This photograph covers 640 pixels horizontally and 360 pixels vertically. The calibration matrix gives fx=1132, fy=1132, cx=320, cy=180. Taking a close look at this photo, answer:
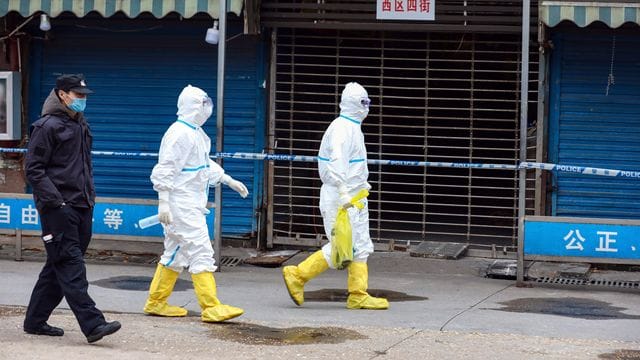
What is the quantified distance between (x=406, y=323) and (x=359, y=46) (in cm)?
492

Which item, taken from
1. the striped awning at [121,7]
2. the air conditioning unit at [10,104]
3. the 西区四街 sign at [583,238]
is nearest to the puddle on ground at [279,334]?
the 西区四街 sign at [583,238]

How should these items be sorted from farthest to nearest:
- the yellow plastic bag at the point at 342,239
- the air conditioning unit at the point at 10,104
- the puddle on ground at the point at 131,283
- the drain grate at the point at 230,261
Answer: the air conditioning unit at the point at 10,104
the drain grate at the point at 230,261
the puddle on ground at the point at 131,283
the yellow plastic bag at the point at 342,239

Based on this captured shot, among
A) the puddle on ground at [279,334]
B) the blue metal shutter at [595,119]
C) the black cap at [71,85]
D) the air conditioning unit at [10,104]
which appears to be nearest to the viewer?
the black cap at [71,85]

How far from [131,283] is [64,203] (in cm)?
312

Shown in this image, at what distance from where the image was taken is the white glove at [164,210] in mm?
8617

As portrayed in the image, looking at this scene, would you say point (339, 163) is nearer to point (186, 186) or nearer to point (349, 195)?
point (349, 195)

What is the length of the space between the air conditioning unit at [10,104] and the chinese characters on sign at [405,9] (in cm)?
437

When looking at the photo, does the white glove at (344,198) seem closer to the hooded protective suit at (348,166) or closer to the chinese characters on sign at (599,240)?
the hooded protective suit at (348,166)

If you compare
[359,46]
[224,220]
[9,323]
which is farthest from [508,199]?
[9,323]

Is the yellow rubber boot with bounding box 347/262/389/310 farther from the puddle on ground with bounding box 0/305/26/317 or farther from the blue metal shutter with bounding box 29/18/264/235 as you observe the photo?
the blue metal shutter with bounding box 29/18/264/235

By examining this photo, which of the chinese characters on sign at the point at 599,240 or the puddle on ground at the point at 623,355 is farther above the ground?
the chinese characters on sign at the point at 599,240

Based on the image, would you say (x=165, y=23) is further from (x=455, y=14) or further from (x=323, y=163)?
(x=323, y=163)

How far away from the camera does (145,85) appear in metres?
13.2

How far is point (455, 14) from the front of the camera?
1199 cm
